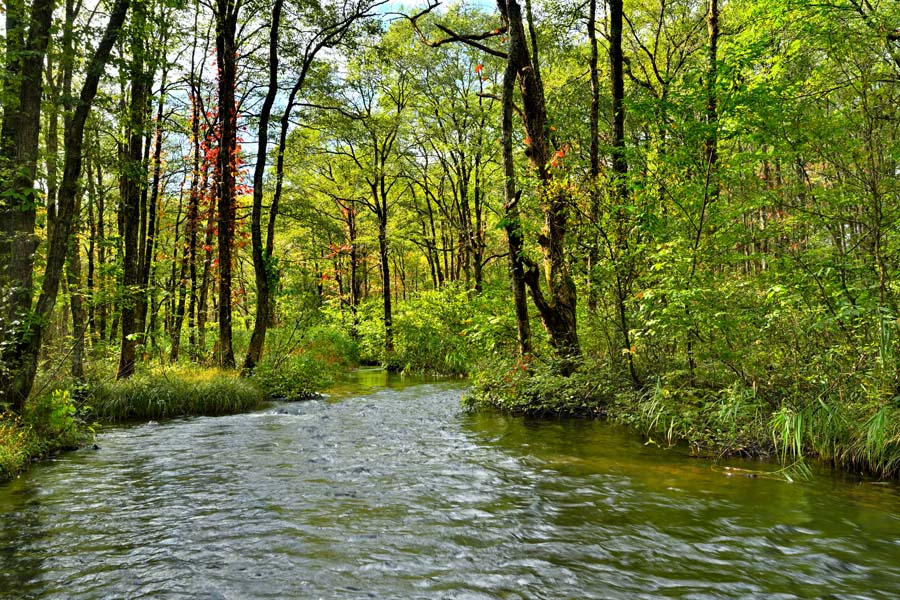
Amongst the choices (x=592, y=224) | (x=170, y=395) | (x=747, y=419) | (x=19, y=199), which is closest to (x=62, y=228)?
(x=19, y=199)

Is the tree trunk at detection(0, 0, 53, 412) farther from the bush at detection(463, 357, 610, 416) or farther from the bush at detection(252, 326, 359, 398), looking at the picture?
the bush at detection(463, 357, 610, 416)

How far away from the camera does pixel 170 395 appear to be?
36.1ft

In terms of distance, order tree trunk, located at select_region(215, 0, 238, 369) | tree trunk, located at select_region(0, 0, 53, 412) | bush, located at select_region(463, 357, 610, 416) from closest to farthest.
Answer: tree trunk, located at select_region(0, 0, 53, 412)
bush, located at select_region(463, 357, 610, 416)
tree trunk, located at select_region(215, 0, 238, 369)

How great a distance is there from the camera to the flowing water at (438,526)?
359 cm

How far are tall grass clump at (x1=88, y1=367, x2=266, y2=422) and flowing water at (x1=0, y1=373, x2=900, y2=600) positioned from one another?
10.9 ft

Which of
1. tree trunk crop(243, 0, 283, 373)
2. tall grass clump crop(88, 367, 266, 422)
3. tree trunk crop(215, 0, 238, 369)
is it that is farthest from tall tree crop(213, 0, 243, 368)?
tall grass clump crop(88, 367, 266, 422)

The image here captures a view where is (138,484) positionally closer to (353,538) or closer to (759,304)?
(353,538)

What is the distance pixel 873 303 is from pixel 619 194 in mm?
4098

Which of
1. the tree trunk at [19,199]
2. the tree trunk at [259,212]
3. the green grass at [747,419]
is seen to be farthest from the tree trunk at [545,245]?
the tree trunk at [19,199]

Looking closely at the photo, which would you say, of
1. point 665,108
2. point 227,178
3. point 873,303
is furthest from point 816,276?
point 227,178

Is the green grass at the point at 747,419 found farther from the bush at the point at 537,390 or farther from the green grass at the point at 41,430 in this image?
the green grass at the point at 41,430

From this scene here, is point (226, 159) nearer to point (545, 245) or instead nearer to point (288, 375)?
point (288, 375)

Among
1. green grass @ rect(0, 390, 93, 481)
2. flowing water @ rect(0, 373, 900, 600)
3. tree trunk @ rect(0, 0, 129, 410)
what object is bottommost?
flowing water @ rect(0, 373, 900, 600)

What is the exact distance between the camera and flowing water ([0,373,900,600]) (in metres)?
3.59
